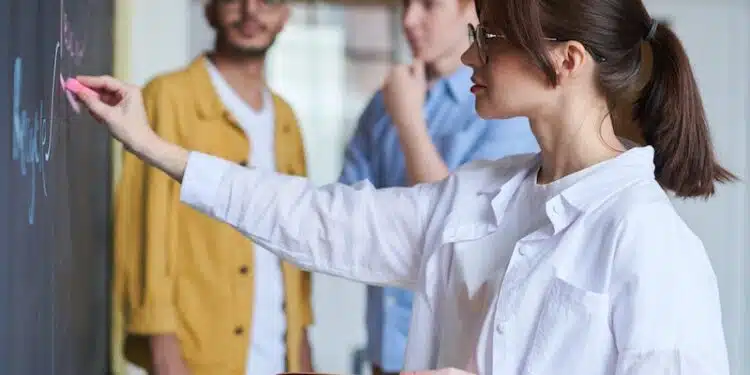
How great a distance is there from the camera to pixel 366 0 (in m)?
2.19

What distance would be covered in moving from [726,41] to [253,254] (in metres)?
1.20

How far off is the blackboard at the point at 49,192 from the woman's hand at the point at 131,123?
0.04 metres

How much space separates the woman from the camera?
0.98 meters

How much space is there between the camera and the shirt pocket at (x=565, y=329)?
991mm

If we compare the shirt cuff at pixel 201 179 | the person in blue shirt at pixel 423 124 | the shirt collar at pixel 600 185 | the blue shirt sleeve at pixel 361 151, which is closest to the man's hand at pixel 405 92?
the person in blue shirt at pixel 423 124

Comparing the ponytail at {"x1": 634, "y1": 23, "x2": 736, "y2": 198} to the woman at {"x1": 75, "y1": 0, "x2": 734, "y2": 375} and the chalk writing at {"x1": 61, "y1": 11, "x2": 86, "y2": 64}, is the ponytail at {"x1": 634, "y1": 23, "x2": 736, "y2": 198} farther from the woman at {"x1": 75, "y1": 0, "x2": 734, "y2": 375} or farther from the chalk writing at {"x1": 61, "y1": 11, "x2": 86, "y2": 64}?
the chalk writing at {"x1": 61, "y1": 11, "x2": 86, "y2": 64}

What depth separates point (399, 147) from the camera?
1.87 metres

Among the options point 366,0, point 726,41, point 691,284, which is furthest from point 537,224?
point 726,41

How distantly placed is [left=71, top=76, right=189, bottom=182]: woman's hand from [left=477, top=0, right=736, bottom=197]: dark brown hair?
0.38 metres

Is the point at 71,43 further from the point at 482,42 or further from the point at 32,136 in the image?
the point at 482,42

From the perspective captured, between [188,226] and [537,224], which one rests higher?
[537,224]

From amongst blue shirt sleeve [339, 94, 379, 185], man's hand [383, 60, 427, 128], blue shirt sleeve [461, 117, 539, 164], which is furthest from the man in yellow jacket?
blue shirt sleeve [461, 117, 539, 164]

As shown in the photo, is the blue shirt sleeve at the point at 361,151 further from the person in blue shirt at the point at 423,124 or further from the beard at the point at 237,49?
the beard at the point at 237,49

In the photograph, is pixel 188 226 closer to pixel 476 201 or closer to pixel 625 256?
pixel 476 201
